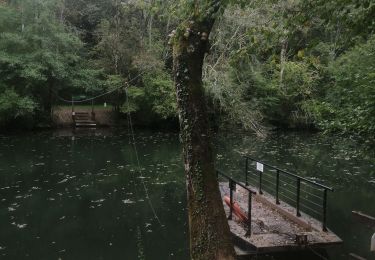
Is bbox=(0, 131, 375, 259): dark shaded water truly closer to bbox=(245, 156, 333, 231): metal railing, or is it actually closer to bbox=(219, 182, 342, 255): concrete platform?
bbox=(245, 156, 333, 231): metal railing

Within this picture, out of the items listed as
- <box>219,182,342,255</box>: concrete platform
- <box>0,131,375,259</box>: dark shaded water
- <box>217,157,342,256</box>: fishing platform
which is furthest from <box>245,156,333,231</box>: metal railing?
<box>219,182,342,255</box>: concrete platform

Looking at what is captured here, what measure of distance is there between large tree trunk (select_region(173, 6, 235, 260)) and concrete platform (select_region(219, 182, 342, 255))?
206 cm

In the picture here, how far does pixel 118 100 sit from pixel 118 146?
9.21 metres

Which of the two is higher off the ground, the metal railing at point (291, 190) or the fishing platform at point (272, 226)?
the fishing platform at point (272, 226)

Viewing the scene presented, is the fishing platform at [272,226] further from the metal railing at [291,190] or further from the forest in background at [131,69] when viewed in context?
the forest in background at [131,69]

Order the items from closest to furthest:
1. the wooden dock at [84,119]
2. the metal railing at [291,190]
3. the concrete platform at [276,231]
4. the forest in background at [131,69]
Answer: the concrete platform at [276,231], the metal railing at [291,190], the forest in background at [131,69], the wooden dock at [84,119]

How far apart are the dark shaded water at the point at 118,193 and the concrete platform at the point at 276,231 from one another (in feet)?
2.60

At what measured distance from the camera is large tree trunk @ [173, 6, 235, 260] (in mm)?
5734

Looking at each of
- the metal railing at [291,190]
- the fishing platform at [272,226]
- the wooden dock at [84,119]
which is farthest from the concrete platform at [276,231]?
the wooden dock at [84,119]

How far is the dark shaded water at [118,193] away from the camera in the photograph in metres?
9.39

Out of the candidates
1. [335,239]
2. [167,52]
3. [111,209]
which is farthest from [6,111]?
[335,239]

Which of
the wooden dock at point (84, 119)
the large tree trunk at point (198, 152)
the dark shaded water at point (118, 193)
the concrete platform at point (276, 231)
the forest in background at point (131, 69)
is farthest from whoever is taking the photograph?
the wooden dock at point (84, 119)

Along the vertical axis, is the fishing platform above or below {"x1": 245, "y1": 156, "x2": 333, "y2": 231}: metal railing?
above

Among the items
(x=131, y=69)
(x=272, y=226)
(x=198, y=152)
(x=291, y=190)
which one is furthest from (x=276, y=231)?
(x=131, y=69)
